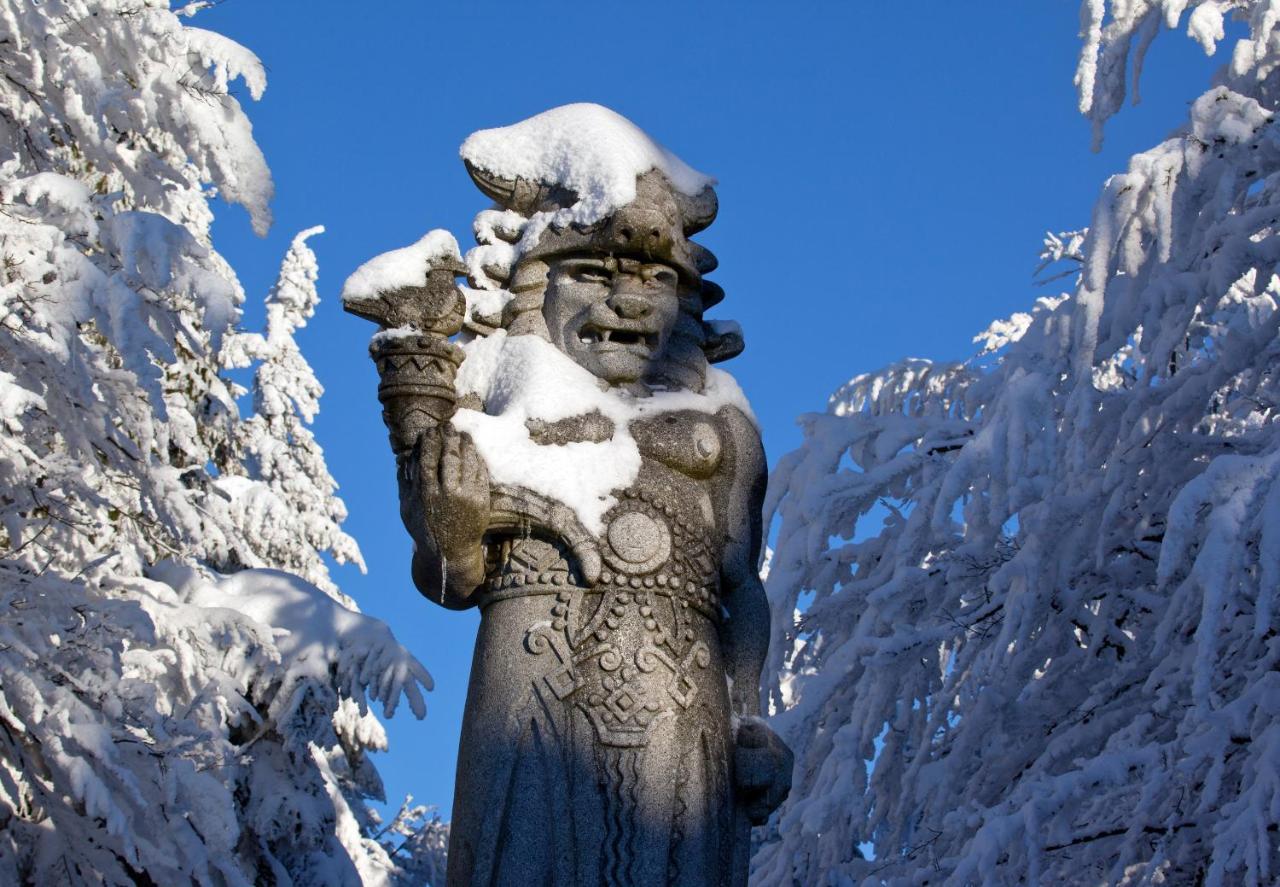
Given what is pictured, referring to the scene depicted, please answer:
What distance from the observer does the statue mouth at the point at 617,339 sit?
4973 millimetres

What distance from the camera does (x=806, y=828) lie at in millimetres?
7703

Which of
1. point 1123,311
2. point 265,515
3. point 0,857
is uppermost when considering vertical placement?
point 265,515

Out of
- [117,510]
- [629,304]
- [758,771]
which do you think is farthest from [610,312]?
[117,510]

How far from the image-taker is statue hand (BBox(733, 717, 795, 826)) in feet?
15.4

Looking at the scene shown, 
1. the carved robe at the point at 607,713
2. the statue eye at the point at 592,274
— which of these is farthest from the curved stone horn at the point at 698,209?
the carved robe at the point at 607,713

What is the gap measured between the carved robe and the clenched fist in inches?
4.2

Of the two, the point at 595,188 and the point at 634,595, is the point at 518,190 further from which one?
the point at 634,595

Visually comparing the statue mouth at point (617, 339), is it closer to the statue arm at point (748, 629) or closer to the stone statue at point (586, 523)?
the stone statue at point (586, 523)

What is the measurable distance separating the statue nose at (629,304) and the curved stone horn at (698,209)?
33cm

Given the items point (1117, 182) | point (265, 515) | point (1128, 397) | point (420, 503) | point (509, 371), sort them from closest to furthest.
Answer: point (420, 503)
point (509, 371)
point (1117, 182)
point (1128, 397)
point (265, 515)

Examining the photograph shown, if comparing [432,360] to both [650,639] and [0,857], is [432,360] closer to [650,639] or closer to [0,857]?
[650,639]

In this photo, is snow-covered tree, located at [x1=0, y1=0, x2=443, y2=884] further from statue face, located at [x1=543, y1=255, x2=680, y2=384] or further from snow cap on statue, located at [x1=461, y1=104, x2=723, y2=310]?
statue face, located at [x1=543, y1=255, x2=680, y2=384]

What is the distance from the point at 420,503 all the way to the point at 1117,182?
323cm

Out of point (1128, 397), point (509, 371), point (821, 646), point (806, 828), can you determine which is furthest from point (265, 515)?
point (509, 371)
